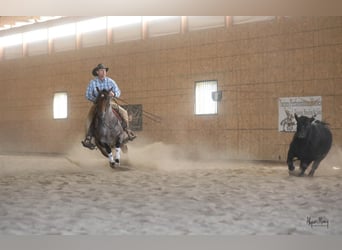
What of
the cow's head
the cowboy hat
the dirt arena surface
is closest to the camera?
the dirt arena surface

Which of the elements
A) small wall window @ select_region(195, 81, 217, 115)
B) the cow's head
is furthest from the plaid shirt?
the cow's head

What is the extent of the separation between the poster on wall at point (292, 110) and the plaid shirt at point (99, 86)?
45.2 inches

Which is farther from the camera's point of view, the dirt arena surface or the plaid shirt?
the plaid shirt

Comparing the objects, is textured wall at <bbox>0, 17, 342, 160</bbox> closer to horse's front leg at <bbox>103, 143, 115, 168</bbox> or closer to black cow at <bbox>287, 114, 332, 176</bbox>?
black cow at <bbox>287, 114, 332, 176</bbox>

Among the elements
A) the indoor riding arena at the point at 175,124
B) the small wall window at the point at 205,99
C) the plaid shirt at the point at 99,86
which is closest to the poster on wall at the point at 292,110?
the indoor riding arena at the point at 175,124

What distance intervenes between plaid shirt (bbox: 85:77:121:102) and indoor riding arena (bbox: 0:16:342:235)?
4cm

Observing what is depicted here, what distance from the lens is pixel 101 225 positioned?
3.26 meters

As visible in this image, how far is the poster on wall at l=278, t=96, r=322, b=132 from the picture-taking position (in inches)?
131

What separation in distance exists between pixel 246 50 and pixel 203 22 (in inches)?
14.1

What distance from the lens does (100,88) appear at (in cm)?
349

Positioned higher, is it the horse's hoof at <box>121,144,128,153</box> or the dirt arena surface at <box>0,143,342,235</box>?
the horse's hoof at <box>121,144,128,153</box>

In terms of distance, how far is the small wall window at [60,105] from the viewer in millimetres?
3533
